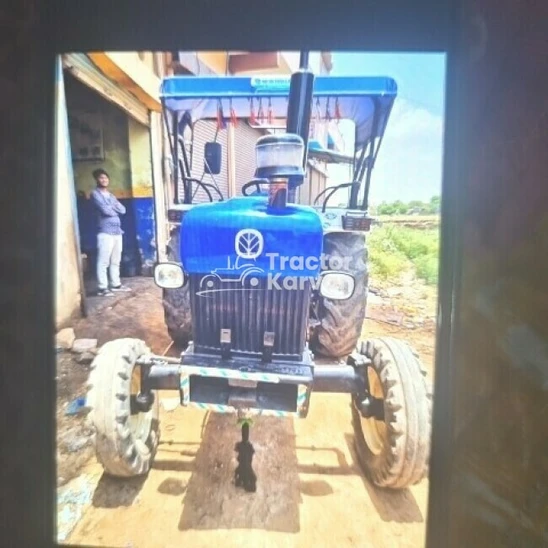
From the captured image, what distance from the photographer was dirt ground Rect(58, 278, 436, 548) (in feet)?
3.47

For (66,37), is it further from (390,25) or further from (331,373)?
(331,373)

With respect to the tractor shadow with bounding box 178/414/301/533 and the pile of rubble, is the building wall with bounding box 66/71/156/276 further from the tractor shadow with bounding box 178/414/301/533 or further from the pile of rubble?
the tractor shadow with bounding box 178/414/301/533

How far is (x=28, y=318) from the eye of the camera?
1.15m

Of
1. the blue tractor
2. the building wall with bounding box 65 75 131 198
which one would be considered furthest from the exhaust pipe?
the building wall with bounding box 65 75 131 198

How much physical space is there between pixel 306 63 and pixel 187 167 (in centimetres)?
45

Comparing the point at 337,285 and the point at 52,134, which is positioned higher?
the point at 52,134

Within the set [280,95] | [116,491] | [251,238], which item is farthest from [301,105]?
[116,491]

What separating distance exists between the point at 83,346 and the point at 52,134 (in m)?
0.61

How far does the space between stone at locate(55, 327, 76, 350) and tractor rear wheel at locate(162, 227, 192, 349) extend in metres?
0.27

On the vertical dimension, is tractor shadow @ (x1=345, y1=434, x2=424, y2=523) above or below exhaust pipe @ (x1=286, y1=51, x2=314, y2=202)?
below

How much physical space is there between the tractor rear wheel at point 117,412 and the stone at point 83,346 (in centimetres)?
3

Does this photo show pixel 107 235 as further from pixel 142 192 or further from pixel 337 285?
pixel 337 285

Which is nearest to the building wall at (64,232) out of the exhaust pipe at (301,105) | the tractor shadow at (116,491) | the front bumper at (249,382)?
the front bumper at (249,382)

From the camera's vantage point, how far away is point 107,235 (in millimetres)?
1126
